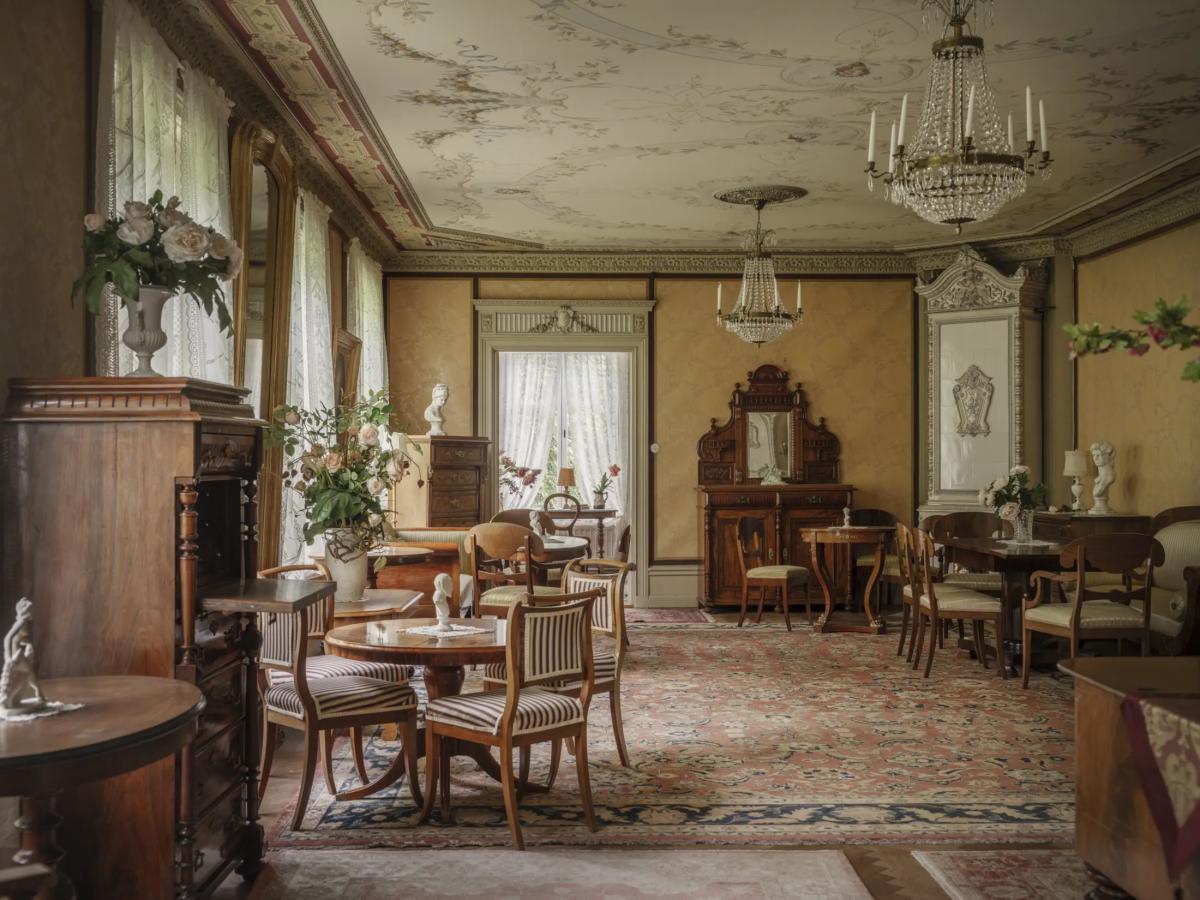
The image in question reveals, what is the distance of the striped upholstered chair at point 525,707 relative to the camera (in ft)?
13.7

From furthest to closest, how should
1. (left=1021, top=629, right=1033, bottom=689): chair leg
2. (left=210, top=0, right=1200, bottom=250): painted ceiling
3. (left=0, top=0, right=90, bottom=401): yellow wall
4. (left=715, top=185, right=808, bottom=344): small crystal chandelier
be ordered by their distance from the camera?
(left=715, top=185, right=808, bottom=344): small crystal chandelier, (left=1021, top=629, right=1033, bottom=689): chair leg, (left=210, top=0, right=1200, bottom=250): painted ceiling, (left=0, top=0, right=90, bottom=401): yellow wall

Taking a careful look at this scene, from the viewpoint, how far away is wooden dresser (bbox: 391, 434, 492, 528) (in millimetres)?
8773

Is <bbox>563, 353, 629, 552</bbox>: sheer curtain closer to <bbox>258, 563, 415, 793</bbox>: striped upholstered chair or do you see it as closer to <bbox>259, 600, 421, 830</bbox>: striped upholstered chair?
<bbox>258, 563, 415, 793</bbox>: striped upholstered chair

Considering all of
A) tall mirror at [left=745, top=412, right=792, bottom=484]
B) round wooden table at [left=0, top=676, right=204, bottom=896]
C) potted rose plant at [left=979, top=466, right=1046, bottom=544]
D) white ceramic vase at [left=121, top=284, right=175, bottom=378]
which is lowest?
round wooden table at [left=0, top=676, right=204, bottom=896]

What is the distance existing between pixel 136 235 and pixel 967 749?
15.2ft

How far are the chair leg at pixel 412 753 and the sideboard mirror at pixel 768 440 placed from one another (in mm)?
6750

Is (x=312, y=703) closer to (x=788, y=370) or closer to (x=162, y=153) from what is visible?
(x=162, y=153)

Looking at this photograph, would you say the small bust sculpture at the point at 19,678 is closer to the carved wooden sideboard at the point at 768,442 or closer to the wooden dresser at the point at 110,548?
the wooden dresser at the point at 110,548

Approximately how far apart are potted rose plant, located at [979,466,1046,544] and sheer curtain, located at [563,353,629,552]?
501 cm

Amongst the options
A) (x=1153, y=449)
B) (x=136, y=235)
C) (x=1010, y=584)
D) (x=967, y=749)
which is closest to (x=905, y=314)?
(x=1153, y=449)

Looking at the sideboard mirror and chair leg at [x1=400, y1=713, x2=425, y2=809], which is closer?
chair leg at [x1=400, y1=713, x2=425, y2=809]

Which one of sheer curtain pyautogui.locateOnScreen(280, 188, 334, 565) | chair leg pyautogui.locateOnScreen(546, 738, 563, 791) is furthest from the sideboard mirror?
chair leg pyautogui.locateOnScreen(546, 738, 563, 791)

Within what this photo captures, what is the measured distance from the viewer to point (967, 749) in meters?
5.51

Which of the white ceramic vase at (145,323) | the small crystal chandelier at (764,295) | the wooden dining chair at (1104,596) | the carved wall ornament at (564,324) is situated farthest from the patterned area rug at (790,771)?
the carved wall ornament at (564,324)
